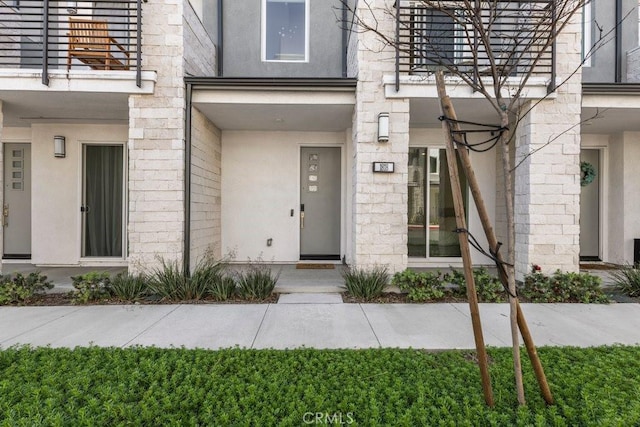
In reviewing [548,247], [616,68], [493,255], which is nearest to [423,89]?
[548,247]

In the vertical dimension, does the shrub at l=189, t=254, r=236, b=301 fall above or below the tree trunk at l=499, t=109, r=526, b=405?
below

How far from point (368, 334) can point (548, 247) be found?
3512mm

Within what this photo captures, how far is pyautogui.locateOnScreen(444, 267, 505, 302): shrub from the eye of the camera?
462 centimetres

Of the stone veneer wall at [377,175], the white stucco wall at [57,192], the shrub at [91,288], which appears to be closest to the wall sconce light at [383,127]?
the stone veneer wall at [377,175]

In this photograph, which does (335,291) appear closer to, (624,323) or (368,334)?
(368,334)

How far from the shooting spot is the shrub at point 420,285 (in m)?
4.59

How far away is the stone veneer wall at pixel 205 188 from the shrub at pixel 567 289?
5.25 metres

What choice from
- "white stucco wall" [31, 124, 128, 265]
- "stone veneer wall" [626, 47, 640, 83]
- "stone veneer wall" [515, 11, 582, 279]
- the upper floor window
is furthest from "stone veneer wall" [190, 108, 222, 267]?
"stone veneer wall" [626, 47, 640, 83]

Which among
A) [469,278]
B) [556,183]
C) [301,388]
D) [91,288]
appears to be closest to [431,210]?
[556,183]

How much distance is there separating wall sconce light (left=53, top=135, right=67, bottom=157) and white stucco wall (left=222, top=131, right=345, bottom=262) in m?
3.07

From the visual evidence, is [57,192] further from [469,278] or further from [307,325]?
[469,278]

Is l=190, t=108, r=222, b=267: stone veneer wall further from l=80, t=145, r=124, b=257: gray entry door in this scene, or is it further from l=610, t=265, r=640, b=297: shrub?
l=610, t=265, r=640, b=297: shrub

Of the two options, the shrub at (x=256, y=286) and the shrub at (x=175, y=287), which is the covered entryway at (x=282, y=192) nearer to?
the shrub at (x=175, y=287)

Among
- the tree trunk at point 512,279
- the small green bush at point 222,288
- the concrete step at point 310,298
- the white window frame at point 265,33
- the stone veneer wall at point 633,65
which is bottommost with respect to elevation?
the concrete step at point 310,298
